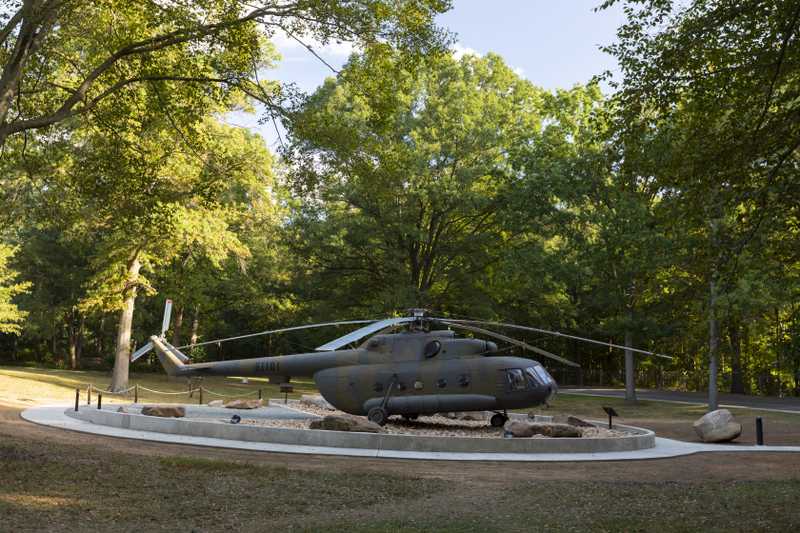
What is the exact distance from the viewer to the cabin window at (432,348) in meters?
20.3

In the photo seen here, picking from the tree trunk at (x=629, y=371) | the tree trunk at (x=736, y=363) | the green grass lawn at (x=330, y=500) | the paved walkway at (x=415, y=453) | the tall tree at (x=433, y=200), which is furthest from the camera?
the tree trunk at (x=736, y=363)

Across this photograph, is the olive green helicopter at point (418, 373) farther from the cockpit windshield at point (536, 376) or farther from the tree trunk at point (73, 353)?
the tree trunk at point (73, 353)

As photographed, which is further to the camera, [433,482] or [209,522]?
[433,482]

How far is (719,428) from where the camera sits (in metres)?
20.6

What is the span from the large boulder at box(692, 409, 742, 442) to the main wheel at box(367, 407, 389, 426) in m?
9.15

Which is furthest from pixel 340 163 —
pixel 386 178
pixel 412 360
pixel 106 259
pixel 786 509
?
pixel 106 259

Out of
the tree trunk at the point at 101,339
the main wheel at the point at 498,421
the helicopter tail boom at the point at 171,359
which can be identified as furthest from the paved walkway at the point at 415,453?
the tree trunk at the point at 101,339

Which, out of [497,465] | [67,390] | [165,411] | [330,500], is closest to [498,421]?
[497,465]

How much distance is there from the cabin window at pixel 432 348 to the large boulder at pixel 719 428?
8.00m

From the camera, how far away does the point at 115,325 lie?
5928 centimetres

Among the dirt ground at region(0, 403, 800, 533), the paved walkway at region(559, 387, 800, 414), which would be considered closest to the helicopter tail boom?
the dirt ground at region(0, 403, 800, 533)

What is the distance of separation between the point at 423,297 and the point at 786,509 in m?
28.0

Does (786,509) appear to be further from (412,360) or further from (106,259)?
(106,259)

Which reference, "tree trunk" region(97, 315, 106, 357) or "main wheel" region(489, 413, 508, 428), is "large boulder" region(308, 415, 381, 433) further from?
"tree trunk" region(97, 315, 106, 357)
